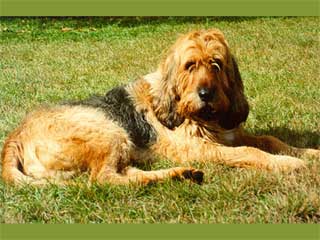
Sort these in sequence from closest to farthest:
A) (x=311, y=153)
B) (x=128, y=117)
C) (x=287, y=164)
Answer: (x=287, y=164) < (x=311, y=153) < (x=128, y=117)

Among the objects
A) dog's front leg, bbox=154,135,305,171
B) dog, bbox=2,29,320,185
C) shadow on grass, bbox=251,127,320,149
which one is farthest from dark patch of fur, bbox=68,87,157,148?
shadow on grass, bbox=251,127,320,149

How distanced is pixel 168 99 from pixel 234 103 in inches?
30.6

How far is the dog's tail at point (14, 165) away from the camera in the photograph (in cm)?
594

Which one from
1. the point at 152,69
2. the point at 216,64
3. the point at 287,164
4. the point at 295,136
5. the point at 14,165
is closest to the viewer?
the point at 287,164

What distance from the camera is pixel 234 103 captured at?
6.80 m

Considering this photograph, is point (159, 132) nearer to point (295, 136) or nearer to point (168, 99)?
point (168, 99)

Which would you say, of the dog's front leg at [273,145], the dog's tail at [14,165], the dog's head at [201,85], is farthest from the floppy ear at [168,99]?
the dog's tail at [14,165]

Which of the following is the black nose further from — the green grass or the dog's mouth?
the green grass

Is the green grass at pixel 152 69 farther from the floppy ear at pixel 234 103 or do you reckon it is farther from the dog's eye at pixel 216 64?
the dog's eye at pixel 216 64

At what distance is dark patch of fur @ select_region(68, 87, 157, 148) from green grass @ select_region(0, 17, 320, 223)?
1.24ft

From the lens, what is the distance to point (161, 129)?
6863mm

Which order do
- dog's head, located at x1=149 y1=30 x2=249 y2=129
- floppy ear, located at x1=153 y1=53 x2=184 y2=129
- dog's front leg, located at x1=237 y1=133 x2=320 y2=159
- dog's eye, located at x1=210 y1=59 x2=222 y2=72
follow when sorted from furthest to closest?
floppy ear, located at x1=153 y1=53 x2=184 y2=129
dog's front leg, located at x1=237 y1=133 x2=320 y2=159
dog's eye, located at x1=210 y1=59 x2=222 y2=72
dog's head, located at x1=149 y1=30 x2=249 y2=129

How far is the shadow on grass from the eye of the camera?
7.25m

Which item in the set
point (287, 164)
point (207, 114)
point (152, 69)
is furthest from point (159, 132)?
point (152, 69)
